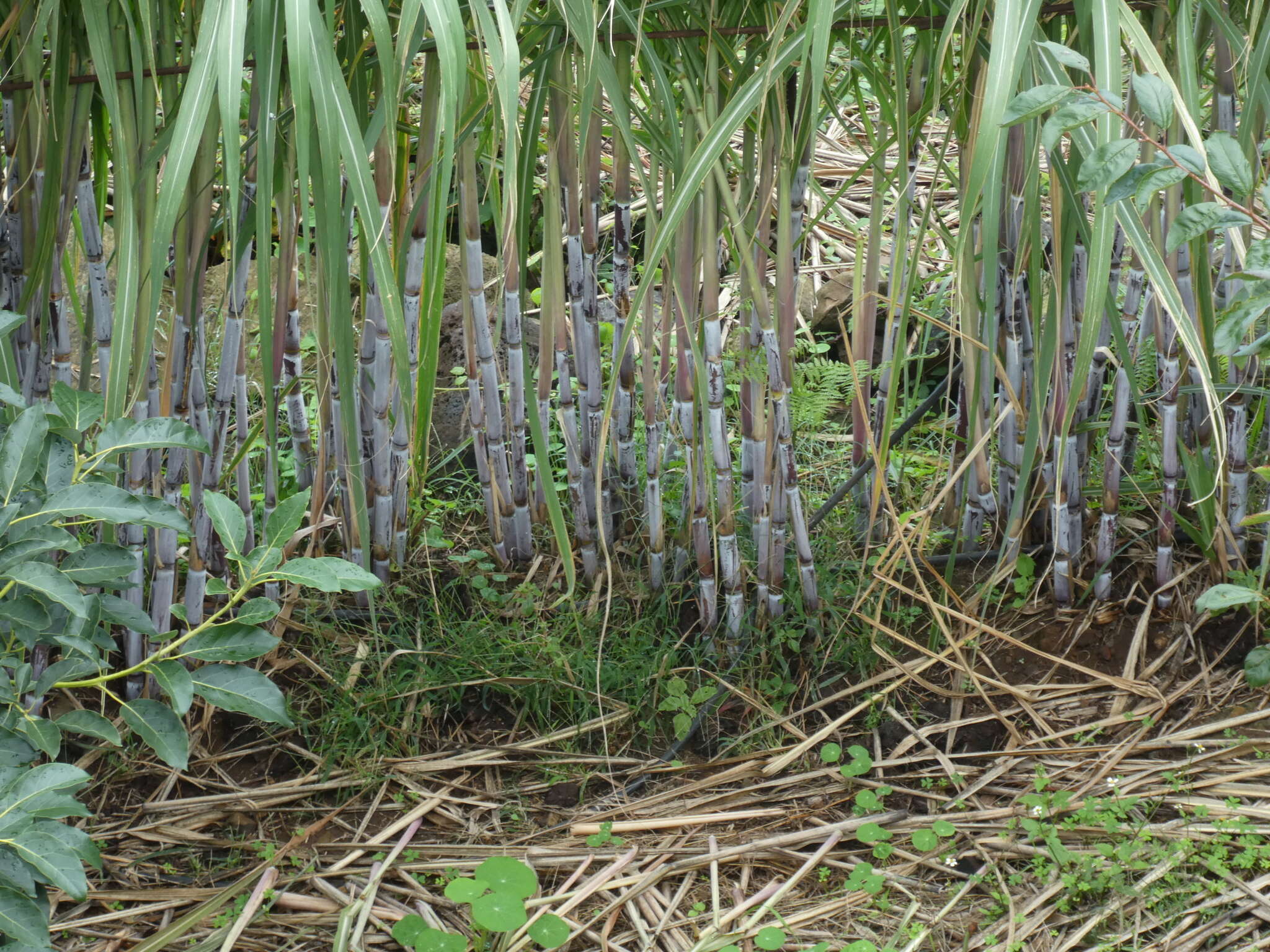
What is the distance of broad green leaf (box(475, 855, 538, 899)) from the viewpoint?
113 cm

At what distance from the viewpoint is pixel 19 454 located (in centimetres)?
91

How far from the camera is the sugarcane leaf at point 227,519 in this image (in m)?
1.03

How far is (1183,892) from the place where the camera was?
110 cm

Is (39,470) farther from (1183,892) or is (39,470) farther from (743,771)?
(1183,892)

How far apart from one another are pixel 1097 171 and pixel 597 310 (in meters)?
0.69

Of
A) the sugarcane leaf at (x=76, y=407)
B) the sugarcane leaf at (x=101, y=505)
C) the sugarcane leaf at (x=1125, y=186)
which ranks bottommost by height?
the sugarcane leaf at (x=101, y=505)

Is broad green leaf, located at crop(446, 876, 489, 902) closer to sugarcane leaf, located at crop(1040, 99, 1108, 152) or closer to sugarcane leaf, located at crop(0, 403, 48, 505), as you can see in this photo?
sugarcane leaf, located at crop(0, 403, 48, 505)

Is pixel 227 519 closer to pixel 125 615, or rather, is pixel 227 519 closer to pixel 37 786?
pixel 125 615

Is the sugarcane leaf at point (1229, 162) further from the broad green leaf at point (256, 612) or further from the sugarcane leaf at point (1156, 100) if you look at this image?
the broad green leaf at point (256, 612)

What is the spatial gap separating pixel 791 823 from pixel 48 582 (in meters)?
0.79

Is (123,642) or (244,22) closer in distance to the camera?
(244,22)

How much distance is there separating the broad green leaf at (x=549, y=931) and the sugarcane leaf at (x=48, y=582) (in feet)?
1.69

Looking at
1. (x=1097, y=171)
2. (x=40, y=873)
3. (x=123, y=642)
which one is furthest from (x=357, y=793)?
(x=1097, y=171)

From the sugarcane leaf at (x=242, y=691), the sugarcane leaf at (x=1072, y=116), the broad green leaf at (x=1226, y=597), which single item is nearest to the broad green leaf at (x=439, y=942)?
the sugarcane leaf at (x=242, y=691)
